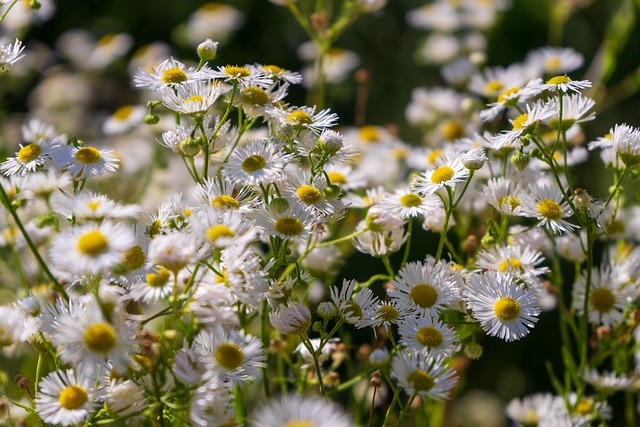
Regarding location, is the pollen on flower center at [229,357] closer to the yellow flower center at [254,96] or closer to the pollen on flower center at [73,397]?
the pollen on flower center at [73,397]

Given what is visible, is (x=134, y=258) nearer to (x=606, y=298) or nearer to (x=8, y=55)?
(x=8, y=55)

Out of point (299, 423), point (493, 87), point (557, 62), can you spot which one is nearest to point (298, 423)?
point (299, 423)

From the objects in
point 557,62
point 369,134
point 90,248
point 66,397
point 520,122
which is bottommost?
point 66,397

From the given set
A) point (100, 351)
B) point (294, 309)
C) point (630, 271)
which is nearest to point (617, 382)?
point (630, 271)

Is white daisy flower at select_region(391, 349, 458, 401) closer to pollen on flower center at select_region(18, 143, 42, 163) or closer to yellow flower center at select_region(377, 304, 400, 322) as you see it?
yellow flower center at select_region(377, 304, 400, 322)

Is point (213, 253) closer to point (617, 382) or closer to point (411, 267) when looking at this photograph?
point (411, 267)

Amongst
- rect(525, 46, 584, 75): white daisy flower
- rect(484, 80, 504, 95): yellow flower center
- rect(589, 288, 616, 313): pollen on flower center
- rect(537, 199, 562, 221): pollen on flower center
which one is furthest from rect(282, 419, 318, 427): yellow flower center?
rect(525, 46, 584, 75): white daisy flower
